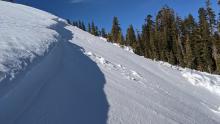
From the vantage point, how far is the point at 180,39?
72812mm

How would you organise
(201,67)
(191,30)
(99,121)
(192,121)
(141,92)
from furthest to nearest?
(191,30) → (201,67) → (141,92) → (192,121) → (99,121)

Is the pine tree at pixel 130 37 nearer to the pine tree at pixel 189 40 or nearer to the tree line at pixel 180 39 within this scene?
the tree line at pixel 180 39

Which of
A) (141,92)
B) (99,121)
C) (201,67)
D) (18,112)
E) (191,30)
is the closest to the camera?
(18,112)

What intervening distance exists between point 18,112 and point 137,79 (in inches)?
236

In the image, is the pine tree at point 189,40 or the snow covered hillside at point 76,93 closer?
the snow covered hillside at point 76,93

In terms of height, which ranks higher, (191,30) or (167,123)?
(191,30)

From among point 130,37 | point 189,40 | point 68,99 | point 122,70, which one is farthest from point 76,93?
point 130,37

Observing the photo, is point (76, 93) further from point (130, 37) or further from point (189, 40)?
point (130, 37)

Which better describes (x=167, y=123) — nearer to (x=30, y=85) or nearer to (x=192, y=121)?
(x=192, y=121)

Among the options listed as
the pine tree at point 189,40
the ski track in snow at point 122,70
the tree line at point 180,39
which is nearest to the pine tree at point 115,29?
the tree line at point 180,39

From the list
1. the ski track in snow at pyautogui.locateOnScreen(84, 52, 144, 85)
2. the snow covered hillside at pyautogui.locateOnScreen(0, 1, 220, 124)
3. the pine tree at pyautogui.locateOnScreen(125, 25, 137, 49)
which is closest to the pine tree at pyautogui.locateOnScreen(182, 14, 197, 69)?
the pine tree at pyautogui.locateOnScreen(125, 25, 137, 49)

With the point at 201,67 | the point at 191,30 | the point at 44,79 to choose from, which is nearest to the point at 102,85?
the point at 44,79

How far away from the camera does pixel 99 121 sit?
5875 mm

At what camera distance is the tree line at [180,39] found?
198 ft
